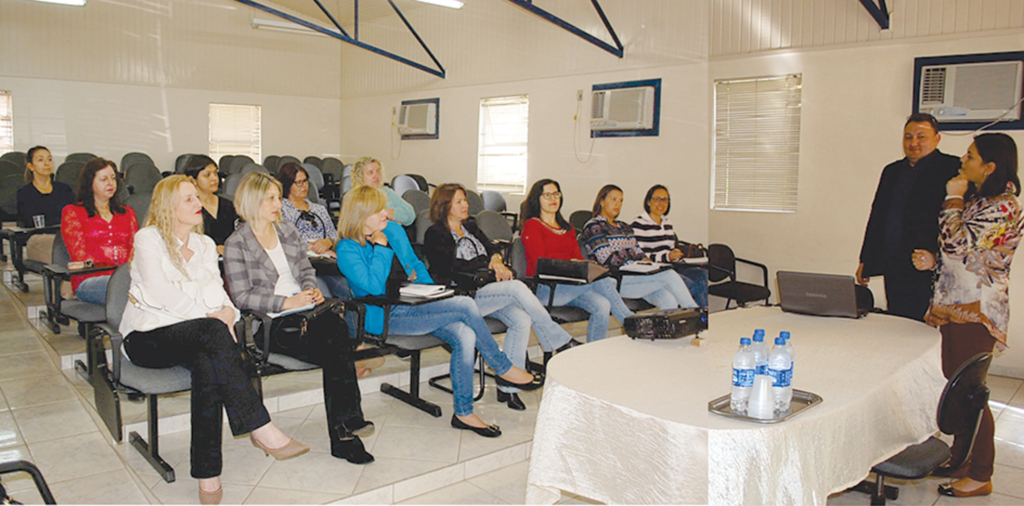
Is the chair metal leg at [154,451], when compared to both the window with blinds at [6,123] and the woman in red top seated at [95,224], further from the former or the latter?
the window with blinds at [6,123]

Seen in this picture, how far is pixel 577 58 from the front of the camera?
339cm

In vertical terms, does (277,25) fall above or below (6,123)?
above

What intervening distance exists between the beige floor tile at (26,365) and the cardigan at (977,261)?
3.74 m

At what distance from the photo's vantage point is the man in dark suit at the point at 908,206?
151cm

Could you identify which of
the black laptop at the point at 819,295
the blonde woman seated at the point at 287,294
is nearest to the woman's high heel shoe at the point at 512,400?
the blonde woman seated at the point at 287,294

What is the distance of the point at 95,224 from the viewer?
121 inches

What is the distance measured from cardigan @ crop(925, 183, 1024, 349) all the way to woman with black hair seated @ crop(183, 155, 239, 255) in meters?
3.15

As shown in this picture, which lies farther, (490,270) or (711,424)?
(490,270)

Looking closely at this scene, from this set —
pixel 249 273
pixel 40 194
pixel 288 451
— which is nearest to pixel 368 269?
pixel 249 273

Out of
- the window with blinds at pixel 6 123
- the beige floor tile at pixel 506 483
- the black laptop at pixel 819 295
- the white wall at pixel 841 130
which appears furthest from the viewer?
the window with blinds at pixel 6 123

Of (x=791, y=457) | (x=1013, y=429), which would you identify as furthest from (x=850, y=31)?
(x=1013, y=429)

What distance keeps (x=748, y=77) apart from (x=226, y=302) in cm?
186

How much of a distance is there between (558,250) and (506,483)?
1372 millimetres

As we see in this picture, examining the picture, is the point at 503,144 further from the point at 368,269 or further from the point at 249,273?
the point at 249,273
